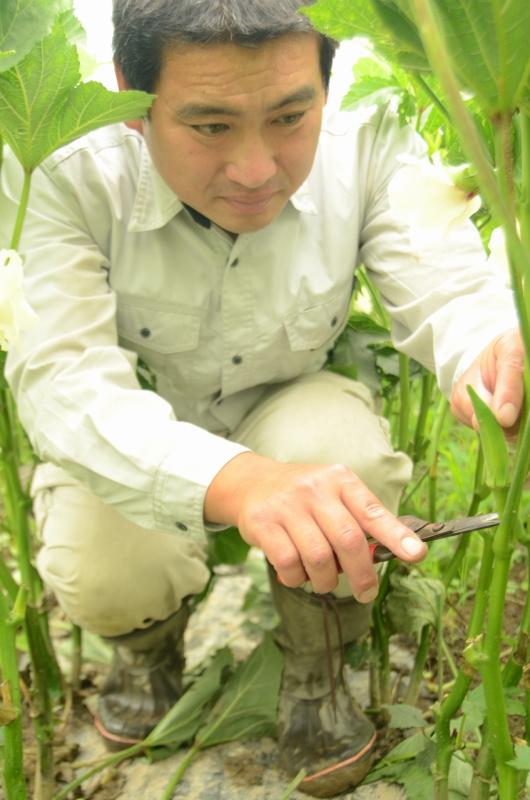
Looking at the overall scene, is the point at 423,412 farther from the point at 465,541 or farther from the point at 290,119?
the point at 290,119

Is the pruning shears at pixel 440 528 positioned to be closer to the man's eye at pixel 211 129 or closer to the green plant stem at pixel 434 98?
the green plant stem at pixel 434 98

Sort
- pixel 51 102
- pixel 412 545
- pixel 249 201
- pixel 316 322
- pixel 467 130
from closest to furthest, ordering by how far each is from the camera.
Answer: pixel 467 130, pixel 412 545, pixel 51 102, pixel 249 201, pixel 316 322

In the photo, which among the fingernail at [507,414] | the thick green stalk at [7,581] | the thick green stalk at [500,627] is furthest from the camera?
the thick green stalk at [7,581]

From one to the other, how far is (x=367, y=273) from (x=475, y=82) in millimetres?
728

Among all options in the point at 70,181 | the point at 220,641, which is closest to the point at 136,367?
the point at 70,181

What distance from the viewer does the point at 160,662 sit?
1.28 m

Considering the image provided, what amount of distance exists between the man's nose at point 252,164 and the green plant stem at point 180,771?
66 centimetres

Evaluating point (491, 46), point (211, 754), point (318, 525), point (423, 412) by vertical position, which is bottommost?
point (211, 754)

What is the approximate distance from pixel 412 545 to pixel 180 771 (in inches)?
21.9

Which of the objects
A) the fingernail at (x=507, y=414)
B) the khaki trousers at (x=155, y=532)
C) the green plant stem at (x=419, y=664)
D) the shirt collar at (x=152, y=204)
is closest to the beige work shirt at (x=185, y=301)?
the shirt collar at (x=152, y=204)

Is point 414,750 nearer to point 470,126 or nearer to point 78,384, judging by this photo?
point 78,384

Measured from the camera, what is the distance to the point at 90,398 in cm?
104

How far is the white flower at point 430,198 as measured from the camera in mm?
672

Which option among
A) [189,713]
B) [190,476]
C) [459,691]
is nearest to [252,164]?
[190,476]
